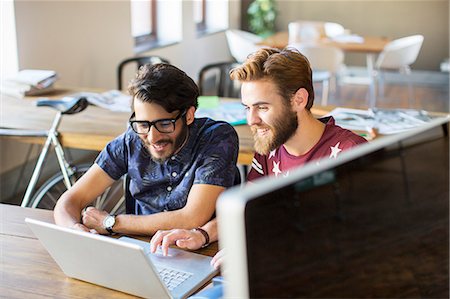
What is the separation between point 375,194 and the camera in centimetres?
83

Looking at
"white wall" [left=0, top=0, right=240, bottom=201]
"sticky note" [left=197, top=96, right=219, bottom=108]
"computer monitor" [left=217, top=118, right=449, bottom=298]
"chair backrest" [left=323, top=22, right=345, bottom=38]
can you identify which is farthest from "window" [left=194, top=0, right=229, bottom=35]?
"computer monitor" [left=217, top=118, right=449, bottom=298]

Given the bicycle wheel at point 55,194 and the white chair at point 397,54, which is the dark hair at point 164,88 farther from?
the white chair at point 397,54

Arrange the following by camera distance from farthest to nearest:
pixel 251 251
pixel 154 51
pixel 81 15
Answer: pixel 154 51
pixel 81 15
pixel 251 251

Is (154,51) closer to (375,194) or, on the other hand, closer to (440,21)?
(440,21)

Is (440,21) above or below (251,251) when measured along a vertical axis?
below

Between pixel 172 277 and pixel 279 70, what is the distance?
2.25 ft

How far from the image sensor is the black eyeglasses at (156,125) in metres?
1.95

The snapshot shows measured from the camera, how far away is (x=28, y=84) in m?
3.69

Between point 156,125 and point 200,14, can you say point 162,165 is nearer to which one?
point 156,125

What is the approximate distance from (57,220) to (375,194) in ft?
4.29

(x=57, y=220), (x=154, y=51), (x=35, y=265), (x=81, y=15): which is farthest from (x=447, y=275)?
(x=154, y=51)

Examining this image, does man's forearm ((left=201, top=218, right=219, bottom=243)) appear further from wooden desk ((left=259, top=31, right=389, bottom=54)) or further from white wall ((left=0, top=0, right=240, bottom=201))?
wooden desk ((left=259, top=31, right=389, bottom=54))

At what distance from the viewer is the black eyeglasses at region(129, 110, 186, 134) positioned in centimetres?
195

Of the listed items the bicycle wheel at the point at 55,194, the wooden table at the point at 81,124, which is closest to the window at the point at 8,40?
the wooden table at the point at 81,124
